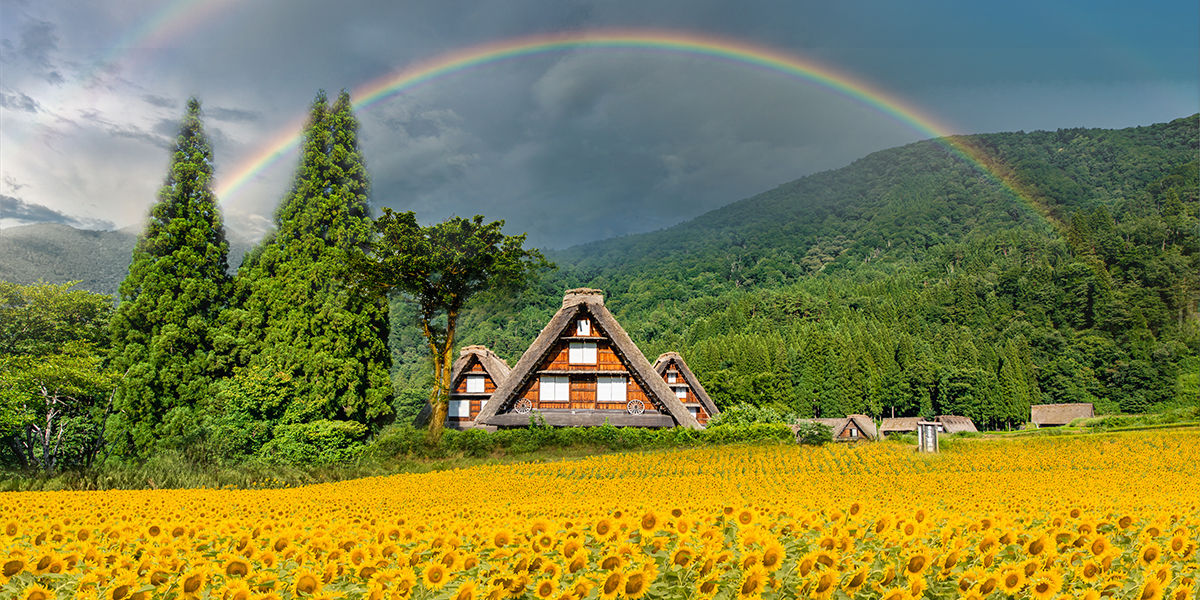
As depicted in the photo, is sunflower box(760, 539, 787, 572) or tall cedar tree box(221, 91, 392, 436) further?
tall cedar tree box(221, 91, 392, 436)

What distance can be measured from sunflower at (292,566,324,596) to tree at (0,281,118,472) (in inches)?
783

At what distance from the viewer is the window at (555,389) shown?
88.6ft

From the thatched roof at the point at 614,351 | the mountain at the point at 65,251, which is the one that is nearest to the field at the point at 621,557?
the thatched roof at the point at 614,351

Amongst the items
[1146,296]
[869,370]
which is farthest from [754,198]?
[869,370]

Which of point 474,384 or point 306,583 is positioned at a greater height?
point 474,384

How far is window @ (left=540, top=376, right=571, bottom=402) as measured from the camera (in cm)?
2702

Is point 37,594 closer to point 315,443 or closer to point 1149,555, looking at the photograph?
point 1149,555

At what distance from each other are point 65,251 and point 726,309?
9793cm

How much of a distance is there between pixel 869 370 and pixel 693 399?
45.3 meters

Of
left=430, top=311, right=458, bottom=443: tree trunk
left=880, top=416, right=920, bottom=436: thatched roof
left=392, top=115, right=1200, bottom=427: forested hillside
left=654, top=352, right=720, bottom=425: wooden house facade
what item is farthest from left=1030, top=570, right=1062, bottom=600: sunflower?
left=880, top=416, right=920, bottom=436: thatched roof

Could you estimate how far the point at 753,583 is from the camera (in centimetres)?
235

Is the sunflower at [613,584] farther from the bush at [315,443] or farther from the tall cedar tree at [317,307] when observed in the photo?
the tall cedar tree at [317,307]

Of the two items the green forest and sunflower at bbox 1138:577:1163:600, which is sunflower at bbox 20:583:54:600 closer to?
sunflower at bbox 1138:577:1163:600

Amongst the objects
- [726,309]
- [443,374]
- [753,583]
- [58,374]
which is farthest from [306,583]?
[726,309]
